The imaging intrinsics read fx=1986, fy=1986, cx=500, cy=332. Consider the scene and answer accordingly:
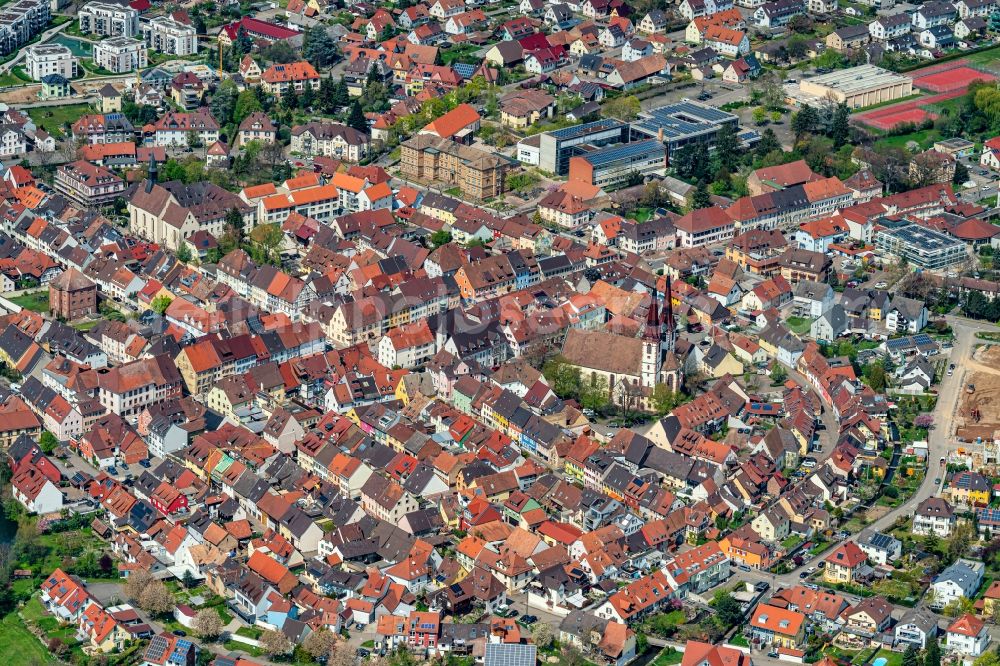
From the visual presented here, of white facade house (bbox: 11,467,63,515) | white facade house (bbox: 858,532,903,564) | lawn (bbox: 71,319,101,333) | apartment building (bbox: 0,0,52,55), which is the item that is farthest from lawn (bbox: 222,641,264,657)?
apartment building (bbox: 0,0,52,55)

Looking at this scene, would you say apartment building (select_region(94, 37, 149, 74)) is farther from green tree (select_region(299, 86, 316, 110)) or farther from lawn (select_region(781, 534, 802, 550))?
lawn (select_region(781, 534, 802, 550))

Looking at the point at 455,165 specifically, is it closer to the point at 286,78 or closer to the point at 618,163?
the point at 618,163

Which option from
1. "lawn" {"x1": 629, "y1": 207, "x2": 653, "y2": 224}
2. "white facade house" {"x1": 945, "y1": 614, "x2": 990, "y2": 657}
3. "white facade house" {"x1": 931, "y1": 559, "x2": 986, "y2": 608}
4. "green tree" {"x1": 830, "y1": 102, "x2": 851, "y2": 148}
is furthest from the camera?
"green tree" {"x1": 830, "y1": 102, "x2": 851, "y2": 148}

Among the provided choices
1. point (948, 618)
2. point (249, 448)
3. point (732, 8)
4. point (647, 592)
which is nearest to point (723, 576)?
point (647, 592)

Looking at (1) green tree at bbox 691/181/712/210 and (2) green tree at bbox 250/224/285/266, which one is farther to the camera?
(1) green tree at bbox 691/181/712/210

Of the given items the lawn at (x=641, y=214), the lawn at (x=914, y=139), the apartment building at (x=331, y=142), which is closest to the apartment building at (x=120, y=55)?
the apartment building at (x=331, y=142)

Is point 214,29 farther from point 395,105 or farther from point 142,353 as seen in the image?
point 142,353
